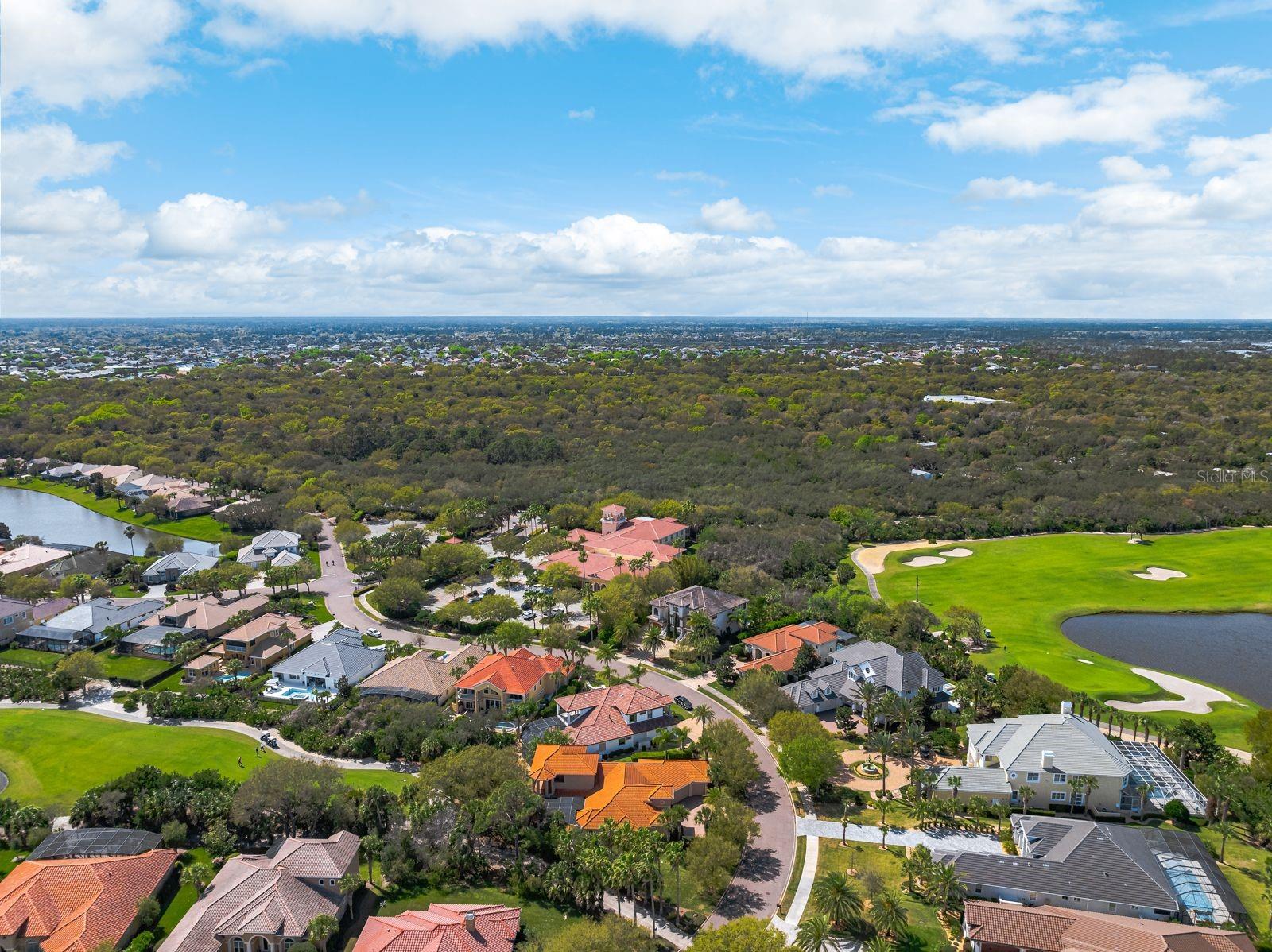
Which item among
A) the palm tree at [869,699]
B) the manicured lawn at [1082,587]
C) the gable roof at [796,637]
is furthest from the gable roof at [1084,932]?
the gable roof at [796,637]

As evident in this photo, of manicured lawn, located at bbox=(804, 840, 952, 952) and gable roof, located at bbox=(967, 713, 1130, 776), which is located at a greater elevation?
gable roof, located at bbox=(967, 713, 1130, 776)

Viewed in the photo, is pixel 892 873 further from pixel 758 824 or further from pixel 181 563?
pixel 181 563

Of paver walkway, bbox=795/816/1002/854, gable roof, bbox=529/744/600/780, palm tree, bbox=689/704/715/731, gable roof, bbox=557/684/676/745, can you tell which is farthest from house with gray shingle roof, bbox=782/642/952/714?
gable roof, bbox=529/744/600/780

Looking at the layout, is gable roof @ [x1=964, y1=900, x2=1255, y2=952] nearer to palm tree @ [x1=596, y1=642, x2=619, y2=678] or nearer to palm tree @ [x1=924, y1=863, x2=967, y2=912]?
palm tree @ [x1=924, y1=863, x2=967, y2=912]

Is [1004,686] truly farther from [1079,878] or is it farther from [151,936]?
[151,936]

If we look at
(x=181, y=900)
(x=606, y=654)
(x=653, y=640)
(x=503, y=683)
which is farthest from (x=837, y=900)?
(x=653, y=640)
